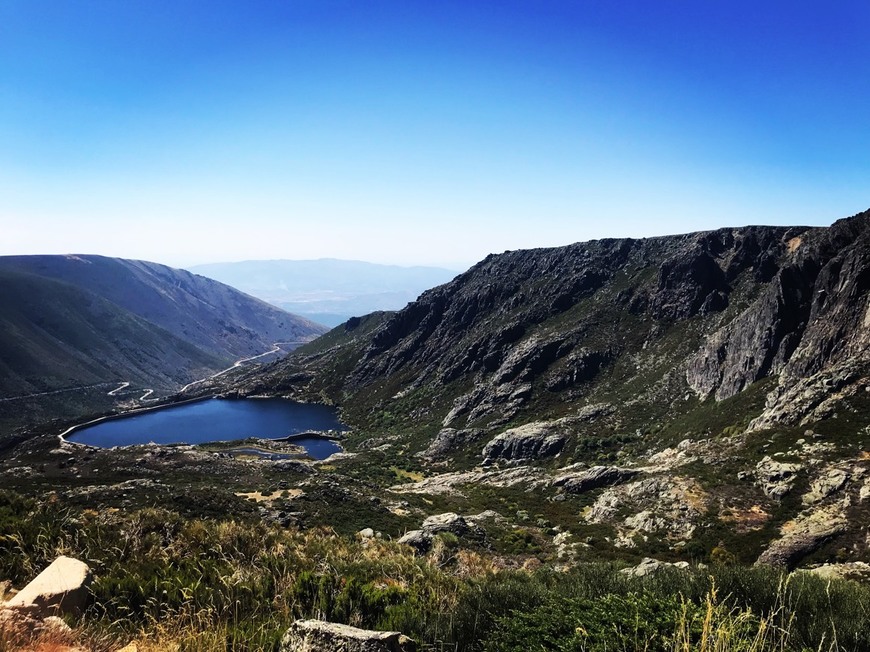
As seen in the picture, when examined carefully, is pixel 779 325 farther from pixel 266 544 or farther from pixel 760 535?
pixel 266 544

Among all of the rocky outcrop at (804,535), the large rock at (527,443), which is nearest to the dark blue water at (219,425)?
the large rock at (527,443)

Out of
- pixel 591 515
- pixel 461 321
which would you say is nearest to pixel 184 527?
pixel 591 515

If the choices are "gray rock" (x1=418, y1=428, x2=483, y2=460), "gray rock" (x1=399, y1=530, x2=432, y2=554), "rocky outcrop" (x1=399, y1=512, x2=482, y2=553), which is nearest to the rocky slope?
"gray rock" (x1=418, y1=428, x2=483, y2=460)

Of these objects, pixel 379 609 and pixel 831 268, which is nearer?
pixel 379 609

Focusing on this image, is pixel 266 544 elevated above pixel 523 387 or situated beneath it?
elevated above

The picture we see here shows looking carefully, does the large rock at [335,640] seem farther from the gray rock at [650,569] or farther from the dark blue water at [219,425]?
the dark blue water at [219,425]
